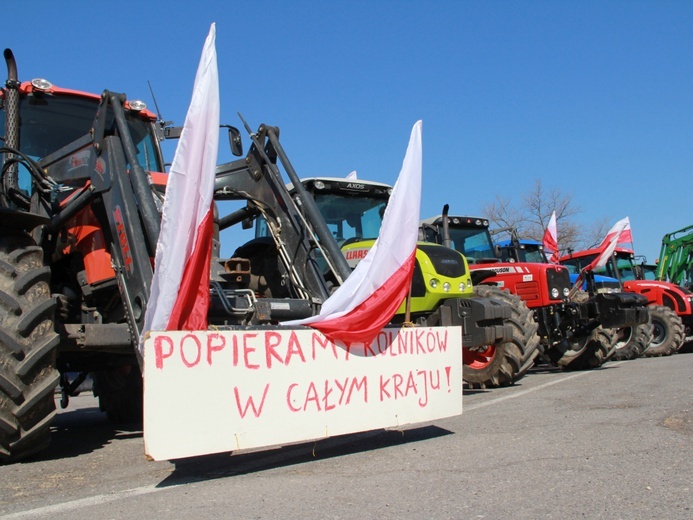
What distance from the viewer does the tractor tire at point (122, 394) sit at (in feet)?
26.9

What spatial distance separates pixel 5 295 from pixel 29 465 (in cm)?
125

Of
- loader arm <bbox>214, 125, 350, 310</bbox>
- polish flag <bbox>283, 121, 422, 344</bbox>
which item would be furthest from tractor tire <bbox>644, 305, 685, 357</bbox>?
polish flag <bbox>283, 121, 422, 344</bbox>

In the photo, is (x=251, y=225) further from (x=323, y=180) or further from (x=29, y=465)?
(x=29, y=465)

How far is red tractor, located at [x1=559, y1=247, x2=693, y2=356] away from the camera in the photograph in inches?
655

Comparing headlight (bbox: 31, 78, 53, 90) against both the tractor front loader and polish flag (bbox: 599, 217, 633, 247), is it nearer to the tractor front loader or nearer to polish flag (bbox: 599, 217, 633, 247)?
the tractor front loader

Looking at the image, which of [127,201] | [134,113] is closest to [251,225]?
[134,113]

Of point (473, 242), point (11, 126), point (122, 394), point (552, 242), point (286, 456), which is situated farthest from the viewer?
point (552, 242)

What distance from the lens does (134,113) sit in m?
7.26

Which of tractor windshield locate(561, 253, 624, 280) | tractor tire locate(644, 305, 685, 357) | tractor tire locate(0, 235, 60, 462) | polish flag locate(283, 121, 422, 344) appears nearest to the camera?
tractor tire locate(0, 235, 60, 462)

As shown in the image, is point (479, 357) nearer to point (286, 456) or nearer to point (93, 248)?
point (286, 456)

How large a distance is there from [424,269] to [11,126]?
512cm

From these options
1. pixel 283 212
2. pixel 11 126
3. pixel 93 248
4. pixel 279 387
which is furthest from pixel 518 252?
pixel 279 387

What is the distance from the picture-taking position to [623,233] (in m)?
17.1

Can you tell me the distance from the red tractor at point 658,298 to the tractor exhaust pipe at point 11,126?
11.9m
